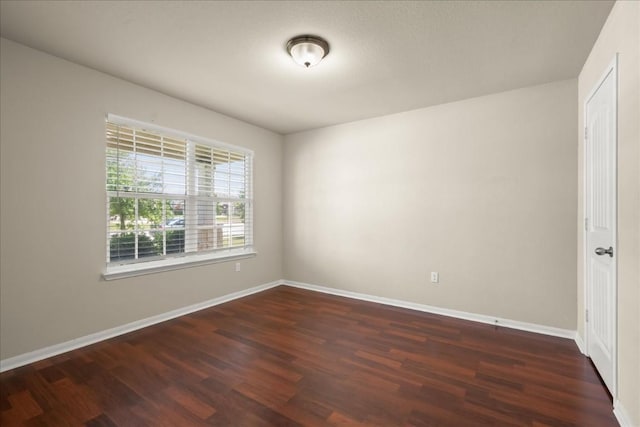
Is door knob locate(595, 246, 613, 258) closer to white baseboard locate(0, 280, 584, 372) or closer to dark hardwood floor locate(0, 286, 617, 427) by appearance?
dark hardwood floor locate(0, 286, 617, 427)

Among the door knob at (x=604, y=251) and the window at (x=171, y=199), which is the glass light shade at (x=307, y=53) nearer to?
the window at (x=171, y=199)

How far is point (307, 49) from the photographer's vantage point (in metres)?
2.22

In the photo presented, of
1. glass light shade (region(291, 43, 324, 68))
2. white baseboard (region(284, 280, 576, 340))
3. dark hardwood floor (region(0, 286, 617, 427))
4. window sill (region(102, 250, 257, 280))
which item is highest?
glass light shade (region(291, 43, 324, 68))

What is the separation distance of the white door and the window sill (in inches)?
148

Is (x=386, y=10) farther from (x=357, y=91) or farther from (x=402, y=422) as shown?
(x=402, y=422)

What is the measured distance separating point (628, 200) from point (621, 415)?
1206 millimetres

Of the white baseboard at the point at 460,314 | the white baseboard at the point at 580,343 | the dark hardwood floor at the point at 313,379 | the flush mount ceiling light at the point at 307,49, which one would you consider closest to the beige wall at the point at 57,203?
the dark hardwood floor at the point at 313,379

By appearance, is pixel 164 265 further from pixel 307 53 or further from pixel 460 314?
pixel 460 314

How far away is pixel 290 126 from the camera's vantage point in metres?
4.42

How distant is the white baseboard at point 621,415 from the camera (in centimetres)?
154

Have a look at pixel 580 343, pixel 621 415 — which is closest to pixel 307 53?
pixel 621 415

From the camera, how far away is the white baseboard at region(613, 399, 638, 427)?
1543 mm

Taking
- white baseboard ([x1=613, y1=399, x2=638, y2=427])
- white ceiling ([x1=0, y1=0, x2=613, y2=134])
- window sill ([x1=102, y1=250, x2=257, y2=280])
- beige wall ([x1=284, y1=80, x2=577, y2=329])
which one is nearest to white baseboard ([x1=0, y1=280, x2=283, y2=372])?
window sill ([x1=102, y1=250, x2=257, y2=280])

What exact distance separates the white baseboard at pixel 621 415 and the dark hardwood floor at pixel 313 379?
47 mm
